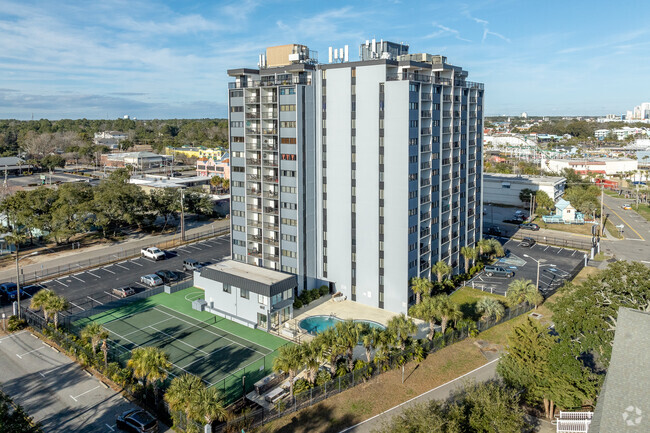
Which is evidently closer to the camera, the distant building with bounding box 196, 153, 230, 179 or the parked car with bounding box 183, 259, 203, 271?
the parked car with bounding box 183, 259, 203, 271

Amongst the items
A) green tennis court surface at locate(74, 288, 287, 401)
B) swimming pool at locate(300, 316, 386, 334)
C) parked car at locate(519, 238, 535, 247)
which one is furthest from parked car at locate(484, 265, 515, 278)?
green tennis court surface at locate(74, 288, 287, 401)

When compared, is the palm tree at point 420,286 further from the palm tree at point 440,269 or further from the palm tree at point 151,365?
the palm tree at point 151,365

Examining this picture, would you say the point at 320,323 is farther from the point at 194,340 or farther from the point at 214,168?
the point at 214,168

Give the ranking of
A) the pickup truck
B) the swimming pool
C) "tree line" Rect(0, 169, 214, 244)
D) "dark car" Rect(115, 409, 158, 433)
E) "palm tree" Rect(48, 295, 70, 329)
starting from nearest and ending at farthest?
"dark car" Rect(115, 409, 158, 433) < "palm tree" Rect(48, 295, 70, 329) < the swimming pool < the pickup truck < "tree line" Rect(0, 169, 214, 244)

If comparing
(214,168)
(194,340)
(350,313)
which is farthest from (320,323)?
(214,168)

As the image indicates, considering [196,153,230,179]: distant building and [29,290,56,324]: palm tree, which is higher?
[196,153,230,179]: distant building

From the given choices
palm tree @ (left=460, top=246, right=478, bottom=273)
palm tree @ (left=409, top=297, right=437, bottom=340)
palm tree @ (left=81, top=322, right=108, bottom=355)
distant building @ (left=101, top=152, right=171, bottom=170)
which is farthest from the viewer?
distant building @ (left=101, top=152, right=171, bottom=170)

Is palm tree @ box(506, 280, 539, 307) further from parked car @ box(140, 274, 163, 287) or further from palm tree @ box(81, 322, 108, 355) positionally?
parked car @ box(140, 274, 163, 287)

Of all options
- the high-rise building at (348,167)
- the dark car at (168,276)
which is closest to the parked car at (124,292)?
the dark car at (168,276)
